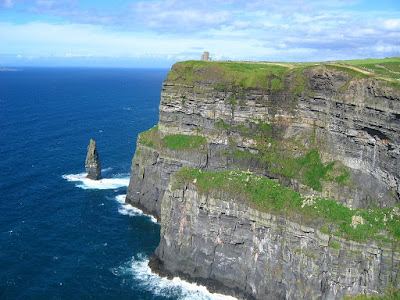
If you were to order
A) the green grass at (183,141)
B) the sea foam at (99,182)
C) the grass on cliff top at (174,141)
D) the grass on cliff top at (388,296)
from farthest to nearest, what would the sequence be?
1. the sea foam at (99,182)
2. the grass on cliff top at (174,141)
3. the green grass at (183,141)
4. the grass on cliff top at (388,296)

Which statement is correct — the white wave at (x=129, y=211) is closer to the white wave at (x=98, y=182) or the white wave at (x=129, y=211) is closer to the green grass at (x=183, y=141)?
the white wave at (x=98, y=182)

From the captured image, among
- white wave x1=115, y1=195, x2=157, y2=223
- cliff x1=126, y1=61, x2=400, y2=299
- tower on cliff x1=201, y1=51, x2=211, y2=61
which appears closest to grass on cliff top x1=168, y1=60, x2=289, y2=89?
cliff x1=126, y1=61, x2=400, y2=299

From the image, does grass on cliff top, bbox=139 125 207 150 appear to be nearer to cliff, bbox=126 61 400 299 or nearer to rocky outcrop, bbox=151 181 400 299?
cliff, bbox=126 61 400 299

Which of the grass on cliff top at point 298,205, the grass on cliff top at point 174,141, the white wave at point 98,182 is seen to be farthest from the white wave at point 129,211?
the grass on cliff top at point 298,205

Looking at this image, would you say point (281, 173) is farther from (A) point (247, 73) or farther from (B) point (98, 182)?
(B) point (98, 182)

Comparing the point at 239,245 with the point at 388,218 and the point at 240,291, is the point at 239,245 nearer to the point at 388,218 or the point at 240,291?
the point at 240,291

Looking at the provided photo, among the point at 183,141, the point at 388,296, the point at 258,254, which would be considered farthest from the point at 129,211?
the point at 388,296
